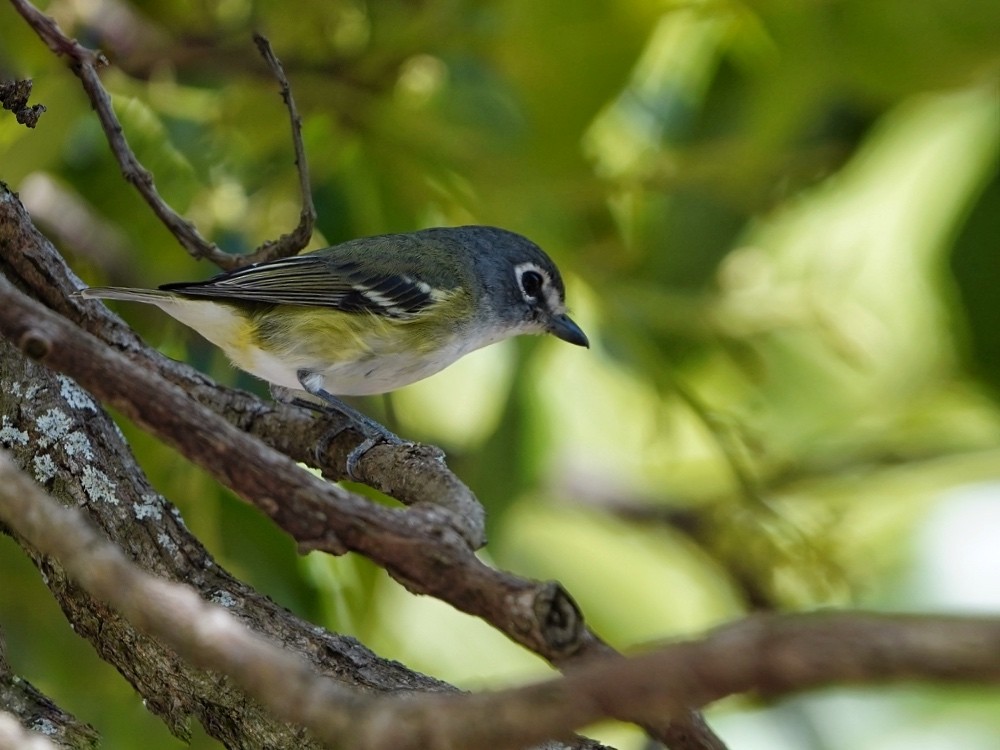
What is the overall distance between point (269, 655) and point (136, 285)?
2884 millimetres

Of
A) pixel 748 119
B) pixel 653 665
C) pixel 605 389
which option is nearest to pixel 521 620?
pixel 653 665

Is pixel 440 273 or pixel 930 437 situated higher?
pixel 930 437

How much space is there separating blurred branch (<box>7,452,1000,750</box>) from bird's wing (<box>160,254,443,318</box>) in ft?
5.65

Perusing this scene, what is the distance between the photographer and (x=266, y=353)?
10.9 ft

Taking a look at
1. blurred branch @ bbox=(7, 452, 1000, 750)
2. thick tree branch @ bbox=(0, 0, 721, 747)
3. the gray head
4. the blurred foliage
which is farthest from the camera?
the gray head

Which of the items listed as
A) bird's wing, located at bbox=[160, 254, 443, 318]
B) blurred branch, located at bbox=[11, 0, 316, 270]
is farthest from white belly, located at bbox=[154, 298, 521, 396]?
blurred branch, located at bbox=[11, 0, 316, 270]

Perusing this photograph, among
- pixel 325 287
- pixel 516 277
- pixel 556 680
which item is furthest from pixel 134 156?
pixel 556 680

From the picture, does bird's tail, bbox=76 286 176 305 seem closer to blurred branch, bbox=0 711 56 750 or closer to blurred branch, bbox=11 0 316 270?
blurred branch, bbox=11 0 316 270

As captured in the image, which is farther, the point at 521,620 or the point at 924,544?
the point at 924,544

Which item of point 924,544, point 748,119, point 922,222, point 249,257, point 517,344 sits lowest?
point 249,257

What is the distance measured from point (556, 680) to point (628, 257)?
11.6 ft

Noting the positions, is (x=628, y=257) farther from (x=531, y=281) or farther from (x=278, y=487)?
(x=278, y=487)

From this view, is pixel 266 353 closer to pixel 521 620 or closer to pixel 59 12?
pixel 59 12

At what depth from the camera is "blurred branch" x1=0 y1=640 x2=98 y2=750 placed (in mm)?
1968
